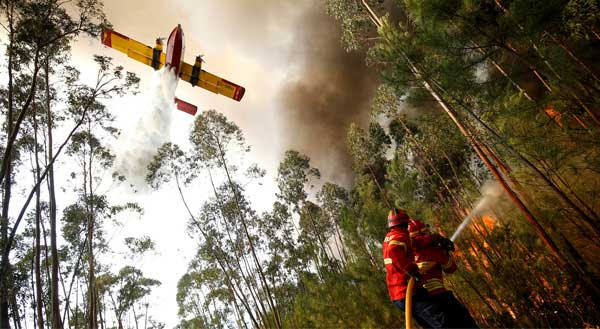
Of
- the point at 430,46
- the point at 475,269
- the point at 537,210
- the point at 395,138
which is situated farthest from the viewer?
the point at 395,138

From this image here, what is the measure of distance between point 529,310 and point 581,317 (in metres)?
0.95

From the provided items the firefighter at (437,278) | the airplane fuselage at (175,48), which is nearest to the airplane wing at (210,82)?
the airplane fuselage at (175,48)

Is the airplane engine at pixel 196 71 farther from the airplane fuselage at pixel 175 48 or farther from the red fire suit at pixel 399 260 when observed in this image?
the red fire suit at pixel 399 260

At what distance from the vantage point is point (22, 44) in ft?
26.1

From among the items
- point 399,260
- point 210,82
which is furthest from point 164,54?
point 399,260

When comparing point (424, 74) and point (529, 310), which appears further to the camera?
point (529, 310)

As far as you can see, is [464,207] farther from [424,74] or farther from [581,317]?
[424,74]

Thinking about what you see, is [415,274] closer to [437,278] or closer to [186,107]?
[437,278]

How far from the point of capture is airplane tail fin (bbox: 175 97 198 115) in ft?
51.8

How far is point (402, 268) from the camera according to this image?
260 centimetres

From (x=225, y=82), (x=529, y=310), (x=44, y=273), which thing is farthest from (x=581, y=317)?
(x=44, y=273)

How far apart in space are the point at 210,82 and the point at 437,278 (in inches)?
619

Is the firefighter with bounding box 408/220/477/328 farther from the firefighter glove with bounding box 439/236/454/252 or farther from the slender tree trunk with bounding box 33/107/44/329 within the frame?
the slender tree trunk with bounding box 33/107/44/329

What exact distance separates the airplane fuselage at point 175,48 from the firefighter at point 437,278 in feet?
46.5
